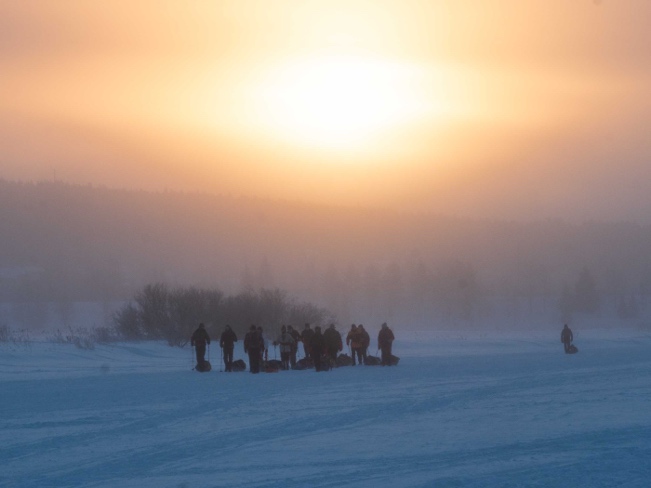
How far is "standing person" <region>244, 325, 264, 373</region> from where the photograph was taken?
97.0 ft

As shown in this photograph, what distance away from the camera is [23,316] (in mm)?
131750

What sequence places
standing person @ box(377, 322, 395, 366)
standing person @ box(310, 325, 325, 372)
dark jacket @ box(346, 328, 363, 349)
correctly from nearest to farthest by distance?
standing person @ box(310, 325, 325, 372), standing person @ box(377, 322, 395, 366), dark jacket @ box(346, 328, 363, 349)

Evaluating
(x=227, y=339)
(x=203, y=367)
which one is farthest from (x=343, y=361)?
(x=203, y=367)

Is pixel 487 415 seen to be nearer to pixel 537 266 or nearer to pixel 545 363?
pixel 545 363

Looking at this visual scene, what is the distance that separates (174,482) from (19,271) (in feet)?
553

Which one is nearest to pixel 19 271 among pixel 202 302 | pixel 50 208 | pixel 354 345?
pixel 50 208

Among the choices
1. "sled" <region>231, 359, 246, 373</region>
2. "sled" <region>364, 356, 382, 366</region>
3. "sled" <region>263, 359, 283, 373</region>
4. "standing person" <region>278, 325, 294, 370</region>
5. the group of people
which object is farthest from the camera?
"sled" <region>364, 356, 382, 366</region>

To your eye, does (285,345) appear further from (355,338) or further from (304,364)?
(355,338)

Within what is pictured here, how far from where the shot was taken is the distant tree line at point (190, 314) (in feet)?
173

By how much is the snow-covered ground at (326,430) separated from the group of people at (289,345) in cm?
165

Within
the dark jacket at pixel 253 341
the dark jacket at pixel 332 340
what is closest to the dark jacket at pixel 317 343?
the dark jacket at pixel 332 340

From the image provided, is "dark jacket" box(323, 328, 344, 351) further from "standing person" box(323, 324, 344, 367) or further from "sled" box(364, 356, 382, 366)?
"sled" box(364, 356, 382, 366)

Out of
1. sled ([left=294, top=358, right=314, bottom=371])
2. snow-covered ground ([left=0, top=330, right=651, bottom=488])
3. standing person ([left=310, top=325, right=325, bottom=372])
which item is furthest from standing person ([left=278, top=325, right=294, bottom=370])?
snow-covered ground ([left=0, top=330, right=651, bottom=488])

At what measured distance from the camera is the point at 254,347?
97.1 ft
